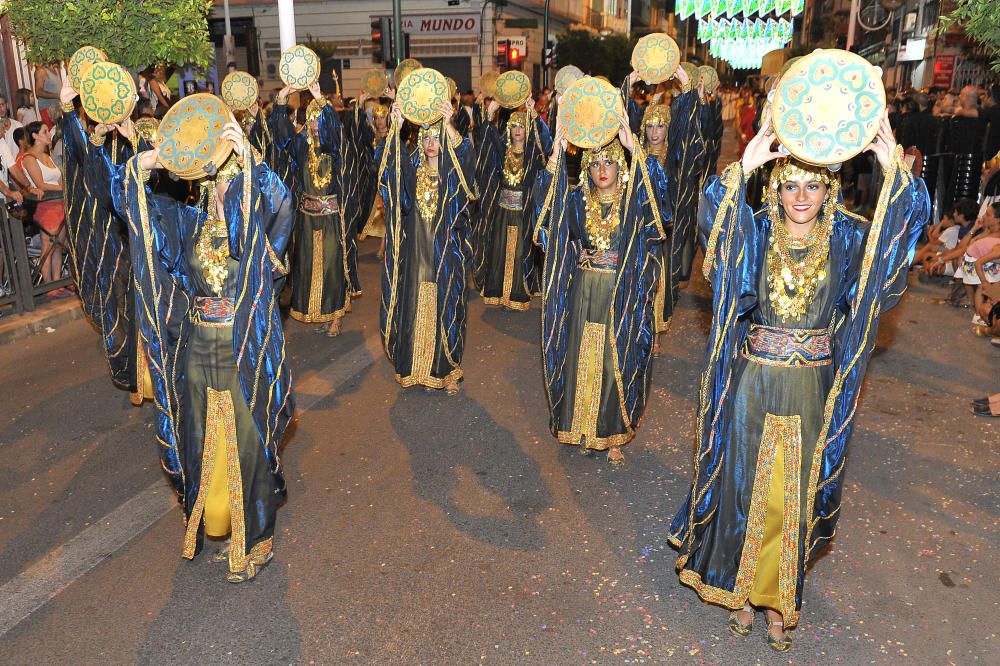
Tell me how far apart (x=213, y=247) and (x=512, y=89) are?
16.8ft

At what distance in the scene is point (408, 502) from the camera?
4.75 meters

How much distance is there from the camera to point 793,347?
3.32 m

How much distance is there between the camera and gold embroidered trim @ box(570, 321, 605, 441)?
16.4 ft

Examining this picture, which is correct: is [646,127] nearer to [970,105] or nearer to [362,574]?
[362,574]

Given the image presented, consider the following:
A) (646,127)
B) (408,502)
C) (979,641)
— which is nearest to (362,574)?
(408,502)

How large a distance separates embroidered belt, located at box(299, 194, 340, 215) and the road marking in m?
3.34

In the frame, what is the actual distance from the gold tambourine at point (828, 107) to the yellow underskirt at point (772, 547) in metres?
1.17

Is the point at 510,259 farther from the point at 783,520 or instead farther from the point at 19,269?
the point at 783,520

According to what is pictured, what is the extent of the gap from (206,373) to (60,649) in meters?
1.24

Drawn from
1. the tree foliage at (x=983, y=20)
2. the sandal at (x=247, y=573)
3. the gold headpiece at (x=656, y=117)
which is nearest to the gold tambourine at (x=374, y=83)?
the gold headpiece at (x=656, y=117)

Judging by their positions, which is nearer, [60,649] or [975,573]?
[60,649]

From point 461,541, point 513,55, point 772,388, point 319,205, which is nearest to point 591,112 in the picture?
point 772,388

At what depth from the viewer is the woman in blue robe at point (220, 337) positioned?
3.55 meters

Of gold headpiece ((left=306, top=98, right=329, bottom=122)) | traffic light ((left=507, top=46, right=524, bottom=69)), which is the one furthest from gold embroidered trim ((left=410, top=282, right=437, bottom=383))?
traffic light ((left=507, top=46, right=524, bottom=69))
